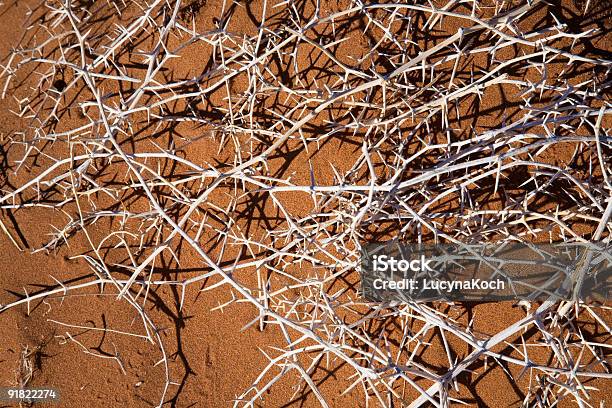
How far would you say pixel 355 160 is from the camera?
76.3 inches

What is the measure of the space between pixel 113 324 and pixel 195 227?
0.51 metres

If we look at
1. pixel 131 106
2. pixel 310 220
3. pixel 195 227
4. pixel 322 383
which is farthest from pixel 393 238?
pixel 131 106

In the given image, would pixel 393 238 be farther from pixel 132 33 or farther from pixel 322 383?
pixel 132 33

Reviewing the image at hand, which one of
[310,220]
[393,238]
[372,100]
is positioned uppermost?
[372,100]

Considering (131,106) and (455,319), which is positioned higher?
(131,106)

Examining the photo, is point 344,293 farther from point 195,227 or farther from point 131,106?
point 131,106

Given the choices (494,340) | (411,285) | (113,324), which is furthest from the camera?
(113,324)

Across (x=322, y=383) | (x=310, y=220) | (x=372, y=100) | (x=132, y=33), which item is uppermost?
(x=132, y=33)

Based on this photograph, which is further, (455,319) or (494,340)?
(455,319)

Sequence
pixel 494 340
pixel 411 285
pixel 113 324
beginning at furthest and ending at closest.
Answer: pixel 113 324 < pixel 411 285 < pixel 494 340

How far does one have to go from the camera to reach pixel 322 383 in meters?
1.91

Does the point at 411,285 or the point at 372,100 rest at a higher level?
the point at 372,100

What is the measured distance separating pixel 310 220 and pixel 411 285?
44 centimetres

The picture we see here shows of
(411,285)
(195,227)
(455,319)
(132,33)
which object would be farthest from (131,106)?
(455,319)
